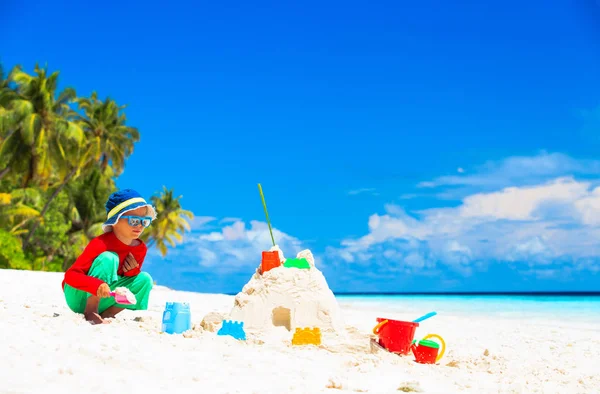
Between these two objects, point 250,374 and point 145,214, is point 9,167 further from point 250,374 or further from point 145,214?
point 250,374

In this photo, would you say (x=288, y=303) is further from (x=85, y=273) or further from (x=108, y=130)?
(x=108, y=130)

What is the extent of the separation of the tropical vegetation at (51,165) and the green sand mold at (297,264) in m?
18.9

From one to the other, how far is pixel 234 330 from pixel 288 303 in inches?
23.2

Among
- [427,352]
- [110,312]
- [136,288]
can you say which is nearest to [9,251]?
[110,312]

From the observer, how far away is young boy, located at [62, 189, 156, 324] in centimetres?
455

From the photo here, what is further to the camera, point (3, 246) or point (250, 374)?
point (3, 246)

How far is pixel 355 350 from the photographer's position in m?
4.66

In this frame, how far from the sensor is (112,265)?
4.66 meters

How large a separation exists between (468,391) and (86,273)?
317 centimetres

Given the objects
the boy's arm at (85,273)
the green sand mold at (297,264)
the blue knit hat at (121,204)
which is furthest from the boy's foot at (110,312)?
the green sand mold at (297,264)

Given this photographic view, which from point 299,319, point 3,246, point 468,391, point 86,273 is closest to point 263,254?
point 299,319

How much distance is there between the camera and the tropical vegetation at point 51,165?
71.5 feet

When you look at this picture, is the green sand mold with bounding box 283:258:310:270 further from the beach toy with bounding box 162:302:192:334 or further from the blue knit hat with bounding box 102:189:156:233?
the blue knit hat with bounding box 102:189:156:233

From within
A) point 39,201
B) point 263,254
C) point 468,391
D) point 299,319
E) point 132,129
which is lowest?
point 468,391
